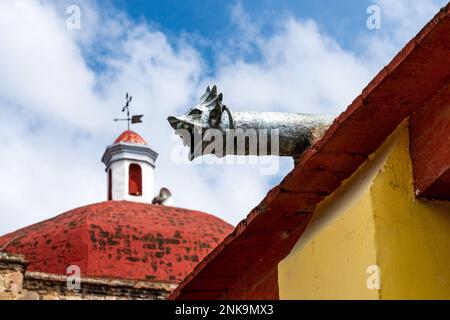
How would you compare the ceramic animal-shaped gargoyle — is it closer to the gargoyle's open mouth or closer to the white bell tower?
the gargoyle's open mouth

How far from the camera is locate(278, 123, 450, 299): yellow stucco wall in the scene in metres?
3.93

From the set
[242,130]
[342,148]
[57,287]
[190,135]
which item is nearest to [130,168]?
[57,287]

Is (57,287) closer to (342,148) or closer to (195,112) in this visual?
(195,112)

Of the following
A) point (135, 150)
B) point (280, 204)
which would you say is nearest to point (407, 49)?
point (280, 204)

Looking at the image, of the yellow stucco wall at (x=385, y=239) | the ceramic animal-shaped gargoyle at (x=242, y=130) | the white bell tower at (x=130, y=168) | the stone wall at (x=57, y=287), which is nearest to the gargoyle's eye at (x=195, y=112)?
the ceramic animal-shaped gargoyle at (x=242, y=130)

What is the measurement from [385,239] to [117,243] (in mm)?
11976

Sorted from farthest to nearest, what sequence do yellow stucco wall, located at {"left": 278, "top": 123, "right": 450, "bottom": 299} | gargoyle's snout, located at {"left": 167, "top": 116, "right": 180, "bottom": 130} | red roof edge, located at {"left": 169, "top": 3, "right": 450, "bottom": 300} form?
gargoyle's snout, located at {"left": 167, "top": 116, "right": 180, "bottom": 130}
yellow stucco wall, located at {"left": 278, "top": 123, "right": 450, "bottom": 299}
red roof edge, located at {"left": 169, "top": 3, "right": 450, "bottom": 300}

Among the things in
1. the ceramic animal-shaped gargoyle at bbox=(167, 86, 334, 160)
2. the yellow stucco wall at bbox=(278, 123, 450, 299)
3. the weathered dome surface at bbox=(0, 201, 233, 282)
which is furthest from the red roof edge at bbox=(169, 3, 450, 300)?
the weathered dome surface at bbox=(0, 201, 233, 282)

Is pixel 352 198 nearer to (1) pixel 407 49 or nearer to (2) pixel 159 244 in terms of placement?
(1) pixel 407 49

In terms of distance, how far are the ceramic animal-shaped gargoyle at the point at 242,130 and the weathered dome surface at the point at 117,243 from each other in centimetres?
1053

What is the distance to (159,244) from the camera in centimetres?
1591

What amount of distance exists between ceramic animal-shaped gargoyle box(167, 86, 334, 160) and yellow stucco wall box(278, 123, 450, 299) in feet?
1.59
